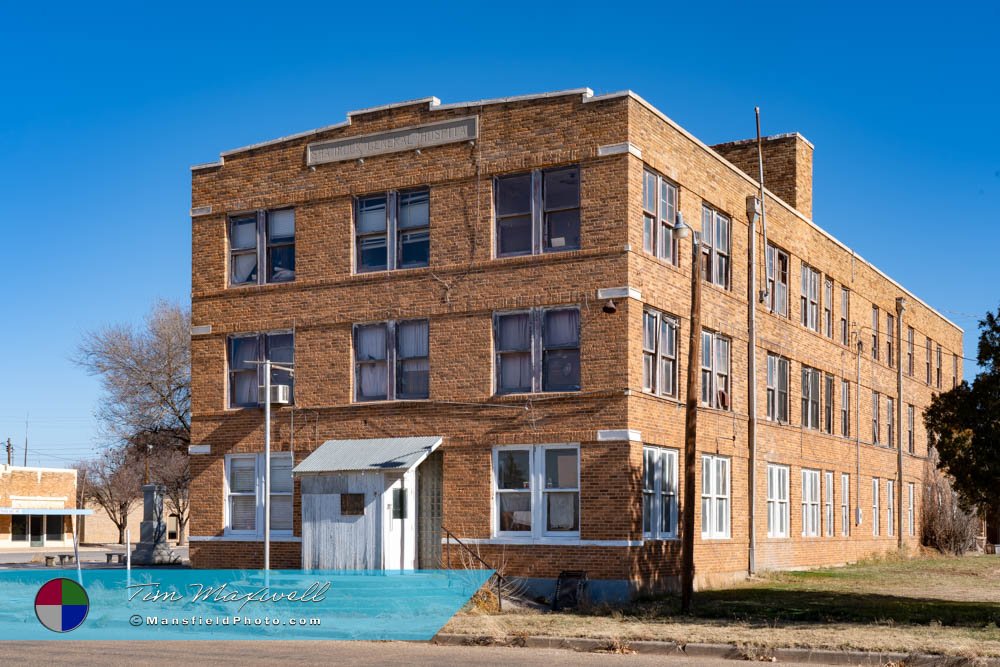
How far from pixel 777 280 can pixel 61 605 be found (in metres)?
22.1

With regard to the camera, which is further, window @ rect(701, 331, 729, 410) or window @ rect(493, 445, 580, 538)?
window @ rect(701, 331, 729, 410)

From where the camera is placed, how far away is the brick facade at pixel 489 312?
86.0 ft

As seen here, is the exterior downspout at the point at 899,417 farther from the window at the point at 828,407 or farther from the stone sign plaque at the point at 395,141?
the stone sign plaque at the point at 395,141

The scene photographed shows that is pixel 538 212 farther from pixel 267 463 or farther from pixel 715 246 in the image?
pixel 267 463

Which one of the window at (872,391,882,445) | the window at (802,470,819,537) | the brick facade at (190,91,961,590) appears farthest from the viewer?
the window at (872,391,882,445)

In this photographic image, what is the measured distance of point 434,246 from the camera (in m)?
28.2

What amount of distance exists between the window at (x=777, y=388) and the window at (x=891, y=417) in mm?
11724

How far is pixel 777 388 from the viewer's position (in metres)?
34.9

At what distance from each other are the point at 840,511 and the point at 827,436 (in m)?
2.60

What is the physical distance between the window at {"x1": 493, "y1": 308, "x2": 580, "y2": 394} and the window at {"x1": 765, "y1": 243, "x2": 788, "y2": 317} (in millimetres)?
9231

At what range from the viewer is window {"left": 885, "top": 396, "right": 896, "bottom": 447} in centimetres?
4588

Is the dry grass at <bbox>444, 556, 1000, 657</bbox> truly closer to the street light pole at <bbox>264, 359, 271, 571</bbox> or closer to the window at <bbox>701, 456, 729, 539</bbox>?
the window at <bbox>701, 456, 729, 539</bbox>

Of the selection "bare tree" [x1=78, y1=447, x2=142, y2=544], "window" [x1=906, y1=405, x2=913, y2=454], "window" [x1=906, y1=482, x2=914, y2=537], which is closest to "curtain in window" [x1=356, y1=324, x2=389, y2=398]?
"window" [x1=906, y1=482, x2=914, y2=537]

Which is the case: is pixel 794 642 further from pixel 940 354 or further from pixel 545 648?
pixel 940 354
